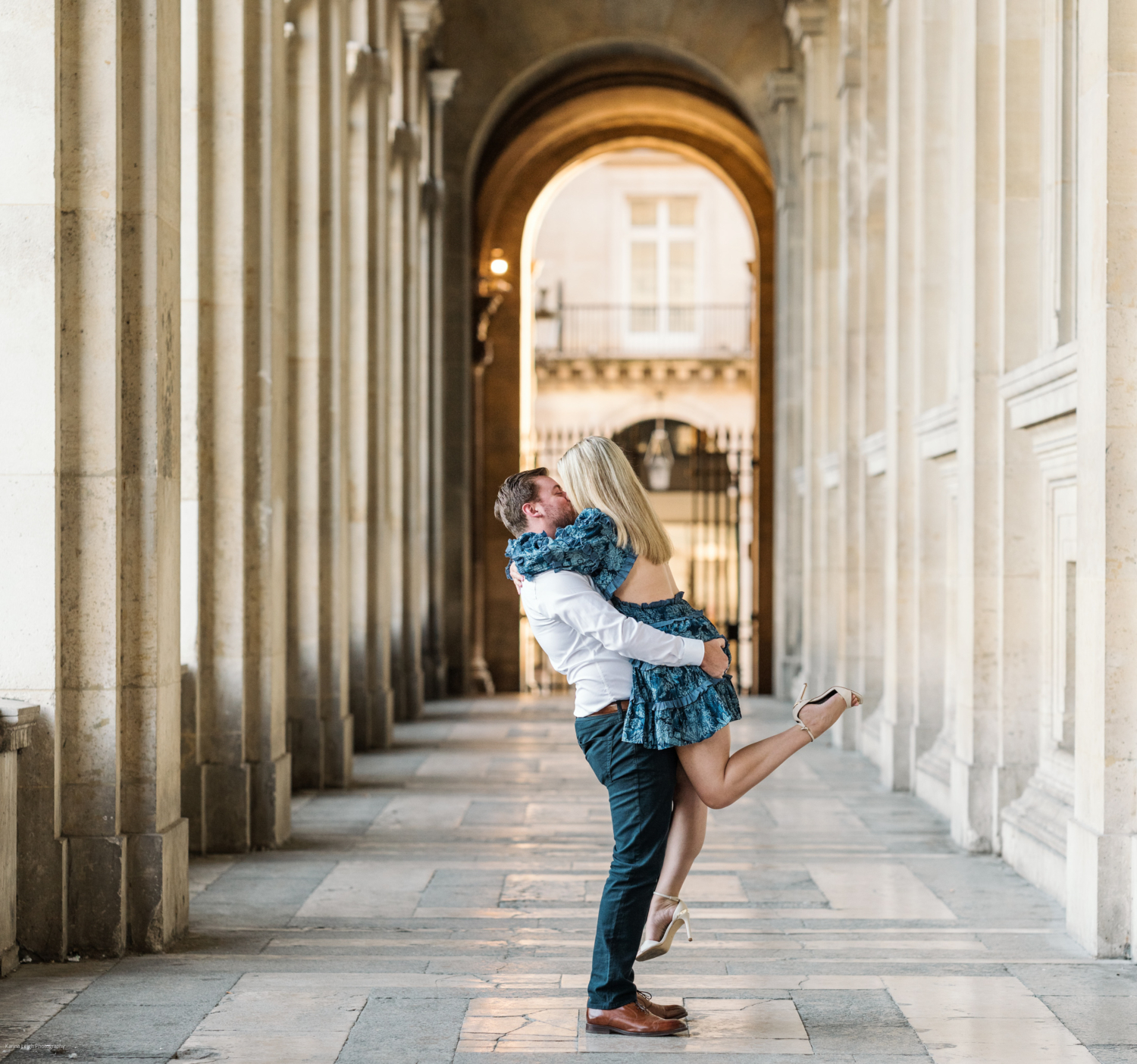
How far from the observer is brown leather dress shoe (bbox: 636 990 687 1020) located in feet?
15.1

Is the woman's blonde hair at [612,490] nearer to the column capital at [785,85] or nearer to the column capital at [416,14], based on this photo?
the column capital at [416,14]

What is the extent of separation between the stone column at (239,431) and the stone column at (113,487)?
2.10 metres

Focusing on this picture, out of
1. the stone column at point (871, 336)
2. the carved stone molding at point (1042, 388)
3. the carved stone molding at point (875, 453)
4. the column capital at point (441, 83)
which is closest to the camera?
the carved stone molding at point (1042, 388)

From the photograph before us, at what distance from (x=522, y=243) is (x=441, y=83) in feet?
15.3

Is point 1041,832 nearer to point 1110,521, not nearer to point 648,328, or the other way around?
point 1110,521

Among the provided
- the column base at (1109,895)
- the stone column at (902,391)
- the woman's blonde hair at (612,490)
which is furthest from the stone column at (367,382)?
the woman's blonde hair at (612,490)

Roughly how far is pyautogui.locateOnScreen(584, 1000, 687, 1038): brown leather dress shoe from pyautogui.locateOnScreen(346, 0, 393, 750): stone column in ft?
27.8

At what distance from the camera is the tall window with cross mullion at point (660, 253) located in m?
39.8

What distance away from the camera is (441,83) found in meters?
18.2

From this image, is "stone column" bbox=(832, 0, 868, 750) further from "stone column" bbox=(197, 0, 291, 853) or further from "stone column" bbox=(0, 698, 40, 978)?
"stone column" bbox=(0, 698, 40, 978)

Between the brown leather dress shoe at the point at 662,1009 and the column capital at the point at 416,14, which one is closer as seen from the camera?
the brown leather dress shoe at the point at 662,1009

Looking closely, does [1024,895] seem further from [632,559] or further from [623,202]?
[623,202]

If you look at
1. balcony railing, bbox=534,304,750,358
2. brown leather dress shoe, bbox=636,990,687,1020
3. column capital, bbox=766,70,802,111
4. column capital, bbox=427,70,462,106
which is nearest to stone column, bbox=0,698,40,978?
brown leather dress shoe, bbox=636,990,687,1020

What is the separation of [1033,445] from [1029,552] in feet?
1.86
